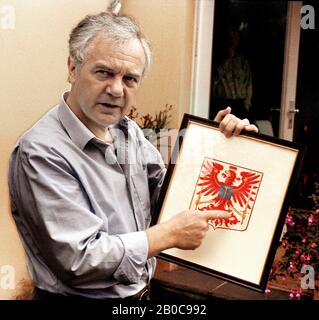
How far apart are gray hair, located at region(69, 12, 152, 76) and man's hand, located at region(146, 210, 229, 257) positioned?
38cm

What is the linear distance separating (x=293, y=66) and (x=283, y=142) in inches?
71.4

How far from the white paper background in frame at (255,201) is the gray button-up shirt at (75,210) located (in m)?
0.11

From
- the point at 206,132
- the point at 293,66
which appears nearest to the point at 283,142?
the point at 206,132

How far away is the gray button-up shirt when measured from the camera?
2.75 ft

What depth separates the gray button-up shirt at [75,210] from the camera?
2.75ft

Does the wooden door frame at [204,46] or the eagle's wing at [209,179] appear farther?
the wooden door frame at [204,46]

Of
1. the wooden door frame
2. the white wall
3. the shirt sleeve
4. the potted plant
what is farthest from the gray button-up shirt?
the wooden door frame

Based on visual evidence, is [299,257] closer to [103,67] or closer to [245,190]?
[245,190]

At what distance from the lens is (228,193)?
1022 millimetres

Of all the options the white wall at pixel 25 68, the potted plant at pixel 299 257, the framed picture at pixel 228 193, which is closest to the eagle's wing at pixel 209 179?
the framed picture at pixel 228 193

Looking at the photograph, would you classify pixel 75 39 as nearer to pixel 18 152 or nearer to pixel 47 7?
pixel 18 152

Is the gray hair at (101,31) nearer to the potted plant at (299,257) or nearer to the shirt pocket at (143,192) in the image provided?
the shirt pocket at (143,192)

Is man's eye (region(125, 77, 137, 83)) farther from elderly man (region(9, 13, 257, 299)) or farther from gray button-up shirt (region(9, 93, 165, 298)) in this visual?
gray button-up shirt (region(9, 93, 165, 298))

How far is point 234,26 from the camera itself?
338 centimetres
